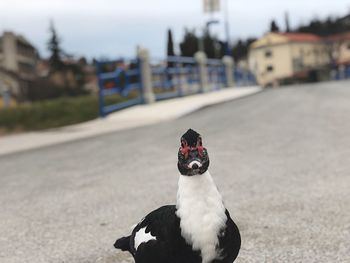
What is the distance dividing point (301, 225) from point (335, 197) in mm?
768

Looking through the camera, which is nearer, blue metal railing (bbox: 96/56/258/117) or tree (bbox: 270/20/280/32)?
blue metal railing (bbox: 96/56/258/117)

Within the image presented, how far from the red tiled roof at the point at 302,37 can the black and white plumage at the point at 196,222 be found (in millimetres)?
62762

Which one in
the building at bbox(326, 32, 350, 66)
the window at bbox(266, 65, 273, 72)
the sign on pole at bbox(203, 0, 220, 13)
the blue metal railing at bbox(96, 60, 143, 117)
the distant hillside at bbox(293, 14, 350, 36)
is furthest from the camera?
the distant hillside at bbox(293, 14, 350, 36)

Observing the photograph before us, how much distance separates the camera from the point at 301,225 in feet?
11.1

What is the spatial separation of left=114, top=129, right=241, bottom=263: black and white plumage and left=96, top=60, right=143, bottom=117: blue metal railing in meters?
11.2

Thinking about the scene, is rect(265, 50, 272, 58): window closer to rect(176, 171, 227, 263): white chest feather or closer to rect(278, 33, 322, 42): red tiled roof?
rect(278, 33, 322, 42): red tiled roof

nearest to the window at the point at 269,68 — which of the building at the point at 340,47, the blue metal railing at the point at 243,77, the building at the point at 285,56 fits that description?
the building at the point at 285,56

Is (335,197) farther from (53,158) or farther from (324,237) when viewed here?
(53,158)

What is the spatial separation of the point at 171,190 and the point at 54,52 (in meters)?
32.8

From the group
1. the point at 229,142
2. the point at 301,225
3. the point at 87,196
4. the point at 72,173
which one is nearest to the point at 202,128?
the point at 229,142

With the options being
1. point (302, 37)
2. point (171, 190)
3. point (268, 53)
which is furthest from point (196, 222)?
point (302, 37)

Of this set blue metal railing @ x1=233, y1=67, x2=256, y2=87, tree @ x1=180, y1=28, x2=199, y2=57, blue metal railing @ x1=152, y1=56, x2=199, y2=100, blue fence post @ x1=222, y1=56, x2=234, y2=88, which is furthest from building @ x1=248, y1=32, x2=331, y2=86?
blue metal railing @ x1=152, y1=56, x2=199, y2=100

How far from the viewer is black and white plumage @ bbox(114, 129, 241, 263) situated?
190cm

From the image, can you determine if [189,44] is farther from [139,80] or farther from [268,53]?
[268,53]
